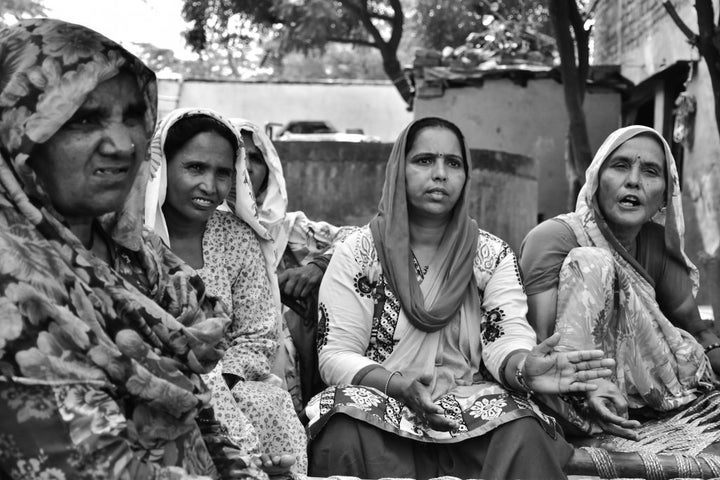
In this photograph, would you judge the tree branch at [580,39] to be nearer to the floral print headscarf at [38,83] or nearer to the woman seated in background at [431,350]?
the woman seated in background at [431,350]

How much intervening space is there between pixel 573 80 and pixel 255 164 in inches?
218

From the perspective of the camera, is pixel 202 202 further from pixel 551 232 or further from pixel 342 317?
pixel 551 232

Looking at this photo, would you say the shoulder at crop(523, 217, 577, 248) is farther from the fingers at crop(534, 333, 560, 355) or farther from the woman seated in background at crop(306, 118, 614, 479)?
the fingers at crop(534, 333, 560, 355)

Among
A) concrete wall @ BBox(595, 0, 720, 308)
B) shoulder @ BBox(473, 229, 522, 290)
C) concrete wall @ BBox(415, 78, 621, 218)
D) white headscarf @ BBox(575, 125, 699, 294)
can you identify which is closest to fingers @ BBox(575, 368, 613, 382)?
shoulder @ BBox(473, 229, 522, 290)

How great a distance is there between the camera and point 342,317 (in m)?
3.32

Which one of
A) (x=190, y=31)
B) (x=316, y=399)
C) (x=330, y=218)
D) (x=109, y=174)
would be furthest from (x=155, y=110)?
(x=190, y=31)

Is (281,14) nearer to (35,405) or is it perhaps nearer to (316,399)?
(316,399)

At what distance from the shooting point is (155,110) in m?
1.92

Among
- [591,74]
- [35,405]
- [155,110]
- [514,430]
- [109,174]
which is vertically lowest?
[514,430]

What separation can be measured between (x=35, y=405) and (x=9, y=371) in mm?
71

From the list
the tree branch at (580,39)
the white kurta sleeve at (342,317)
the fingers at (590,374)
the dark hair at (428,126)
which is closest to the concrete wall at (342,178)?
the tree branch at (580,39)

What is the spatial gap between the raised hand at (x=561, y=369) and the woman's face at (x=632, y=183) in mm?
1044

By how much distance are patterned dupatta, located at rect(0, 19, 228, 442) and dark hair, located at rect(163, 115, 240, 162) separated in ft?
5.02

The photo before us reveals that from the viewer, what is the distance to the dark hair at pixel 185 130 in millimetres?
3369
